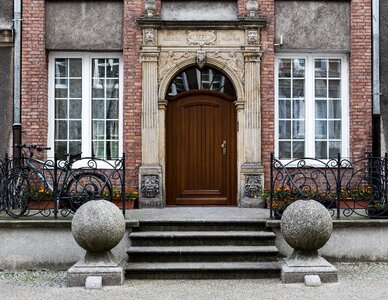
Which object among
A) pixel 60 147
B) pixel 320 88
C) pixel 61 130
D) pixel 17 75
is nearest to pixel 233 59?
pixel 320 88

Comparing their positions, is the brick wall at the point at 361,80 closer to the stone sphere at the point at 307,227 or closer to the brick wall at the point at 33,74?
the stone sphere at the point at 307,227

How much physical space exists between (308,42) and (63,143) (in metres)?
5.57

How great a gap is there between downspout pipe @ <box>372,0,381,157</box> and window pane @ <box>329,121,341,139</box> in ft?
2.36

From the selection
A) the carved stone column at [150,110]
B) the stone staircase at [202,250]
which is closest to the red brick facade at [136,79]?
the carved stone column at [150,110]

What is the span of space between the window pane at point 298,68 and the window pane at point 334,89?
66 centimetres

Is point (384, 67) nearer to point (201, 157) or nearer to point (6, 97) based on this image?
point (201, 157)

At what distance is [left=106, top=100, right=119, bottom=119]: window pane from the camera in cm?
1164

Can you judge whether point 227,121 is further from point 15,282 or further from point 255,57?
point 15,282

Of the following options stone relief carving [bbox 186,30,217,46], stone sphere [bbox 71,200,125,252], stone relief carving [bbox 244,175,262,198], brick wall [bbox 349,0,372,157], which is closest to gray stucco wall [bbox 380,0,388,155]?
brick wall [bbox 349,0,372,157]

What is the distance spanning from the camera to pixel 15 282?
7.61m

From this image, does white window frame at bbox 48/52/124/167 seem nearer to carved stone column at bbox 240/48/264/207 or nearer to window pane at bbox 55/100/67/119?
window pane at bbox 55/100/67/119

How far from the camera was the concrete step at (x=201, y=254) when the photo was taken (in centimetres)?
790

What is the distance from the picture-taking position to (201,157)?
37.7 ft

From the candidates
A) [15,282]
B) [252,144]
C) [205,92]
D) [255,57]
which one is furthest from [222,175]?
[15,282]
